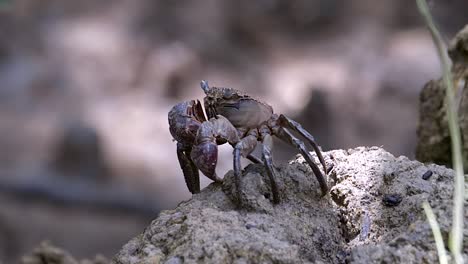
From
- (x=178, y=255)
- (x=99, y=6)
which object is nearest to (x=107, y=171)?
(x=99, y=6)

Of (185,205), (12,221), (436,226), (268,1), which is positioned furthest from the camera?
(268,1)

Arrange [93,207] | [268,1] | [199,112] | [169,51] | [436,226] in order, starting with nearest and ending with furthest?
1. [436,226]
2. [199,112]
3. [93,207]
4. [169,51]
5. [268,1]

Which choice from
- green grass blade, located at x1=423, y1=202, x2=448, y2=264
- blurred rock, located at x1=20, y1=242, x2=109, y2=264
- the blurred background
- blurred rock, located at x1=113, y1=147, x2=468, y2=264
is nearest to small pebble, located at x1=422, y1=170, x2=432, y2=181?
blurred rock, located at x1=113, y1=147, x2=468, y2=264

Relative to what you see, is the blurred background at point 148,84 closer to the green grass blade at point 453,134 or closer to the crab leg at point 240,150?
the crab leg at point 240,150

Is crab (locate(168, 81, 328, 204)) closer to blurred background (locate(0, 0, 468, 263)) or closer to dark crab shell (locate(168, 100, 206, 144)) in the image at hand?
dark crab shell (locate(168, 100, 206, 144))

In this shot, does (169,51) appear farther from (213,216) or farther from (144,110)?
(213,216)

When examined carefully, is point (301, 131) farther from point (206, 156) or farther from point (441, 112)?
point (441, 112)
